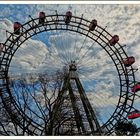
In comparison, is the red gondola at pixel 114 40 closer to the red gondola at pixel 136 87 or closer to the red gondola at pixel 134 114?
the red gondola at pixel 136 87

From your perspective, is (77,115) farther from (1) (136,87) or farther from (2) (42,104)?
(1) (136,87)

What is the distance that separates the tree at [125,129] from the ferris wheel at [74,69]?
13cm

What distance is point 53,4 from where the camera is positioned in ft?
23.8

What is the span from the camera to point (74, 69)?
8.31m

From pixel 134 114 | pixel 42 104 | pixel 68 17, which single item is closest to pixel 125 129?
pixel 134 114

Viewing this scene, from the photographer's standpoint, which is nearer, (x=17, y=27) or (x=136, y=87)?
(x=17, y=27)

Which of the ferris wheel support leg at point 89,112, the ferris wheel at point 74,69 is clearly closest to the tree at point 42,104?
the ferris wheel at point 74,69

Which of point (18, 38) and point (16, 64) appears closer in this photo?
point (16, 64)

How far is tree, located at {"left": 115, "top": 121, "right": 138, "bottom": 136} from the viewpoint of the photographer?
Answer: 6.86 meters

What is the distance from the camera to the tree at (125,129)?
686 centimetres

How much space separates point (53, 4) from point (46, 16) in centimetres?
46

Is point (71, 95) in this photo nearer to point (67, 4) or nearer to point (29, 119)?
point (29, 119)

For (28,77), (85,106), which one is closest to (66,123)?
(85,106)

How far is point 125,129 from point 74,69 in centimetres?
172
